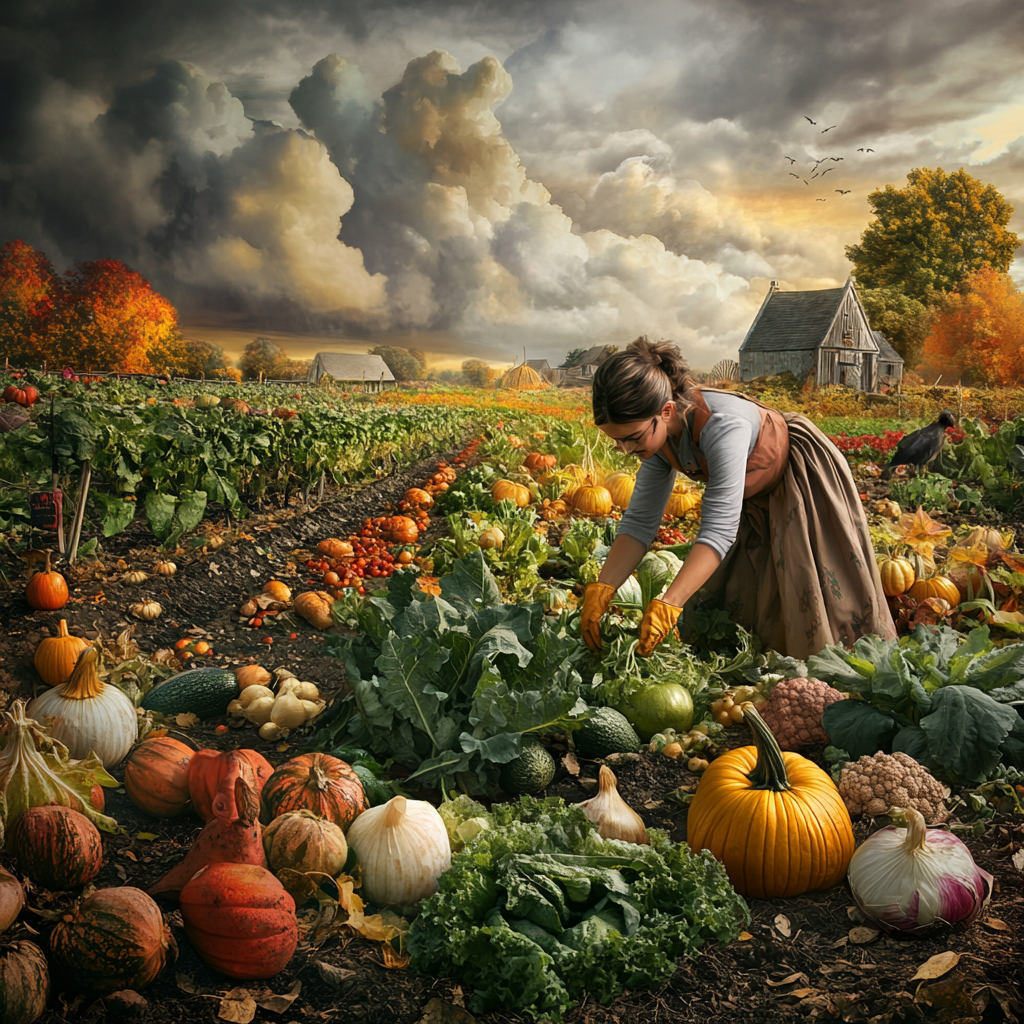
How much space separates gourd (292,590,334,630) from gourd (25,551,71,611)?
47.3 inches

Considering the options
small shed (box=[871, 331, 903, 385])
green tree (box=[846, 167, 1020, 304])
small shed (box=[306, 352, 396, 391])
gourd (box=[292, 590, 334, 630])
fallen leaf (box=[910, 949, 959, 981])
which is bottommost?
fallen leaf (box=[910, 949, 959, 981])

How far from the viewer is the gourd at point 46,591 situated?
3.71 m

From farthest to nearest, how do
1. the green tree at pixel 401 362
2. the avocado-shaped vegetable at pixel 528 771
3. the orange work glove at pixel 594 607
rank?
the green tree at pixel 401 362
the orange work glove at pixel 594 607
the avocado-shaped vegetable at pixel 528 771

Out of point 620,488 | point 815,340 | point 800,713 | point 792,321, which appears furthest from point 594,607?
point 792,321

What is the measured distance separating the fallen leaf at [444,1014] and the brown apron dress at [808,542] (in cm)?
211

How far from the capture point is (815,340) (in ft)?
33.1

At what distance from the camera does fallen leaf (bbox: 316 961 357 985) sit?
5.15 feet

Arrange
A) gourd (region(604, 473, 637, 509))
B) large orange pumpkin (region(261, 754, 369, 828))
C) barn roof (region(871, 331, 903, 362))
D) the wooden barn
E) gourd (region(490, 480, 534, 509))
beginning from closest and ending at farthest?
large orange pumpkin (region(261, 754, 369, 828))
gourd (region(490, 480, 534, 509))
gourd (region(604, 473, 637, 509))
barn roof (region(871, 331, 903, 362))
the wooden barn

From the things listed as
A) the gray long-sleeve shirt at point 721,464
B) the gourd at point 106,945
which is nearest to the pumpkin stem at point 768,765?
the gray long-sleeve shirt at point 721,464

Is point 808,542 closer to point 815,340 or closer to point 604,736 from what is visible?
point 604,736

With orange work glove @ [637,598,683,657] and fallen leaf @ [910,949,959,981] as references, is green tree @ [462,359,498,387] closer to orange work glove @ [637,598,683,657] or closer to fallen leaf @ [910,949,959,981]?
orange work glove @ [637,598,683,657]

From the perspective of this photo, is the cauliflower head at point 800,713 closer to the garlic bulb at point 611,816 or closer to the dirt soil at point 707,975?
the dirt soil at point 707,975

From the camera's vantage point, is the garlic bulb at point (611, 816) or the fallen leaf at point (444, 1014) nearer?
the fallen leaf at point (444, 1014)

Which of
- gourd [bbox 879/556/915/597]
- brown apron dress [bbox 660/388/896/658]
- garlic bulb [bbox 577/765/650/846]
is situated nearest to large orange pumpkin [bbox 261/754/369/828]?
garlic bulb [bbox 577/765/650/846]
